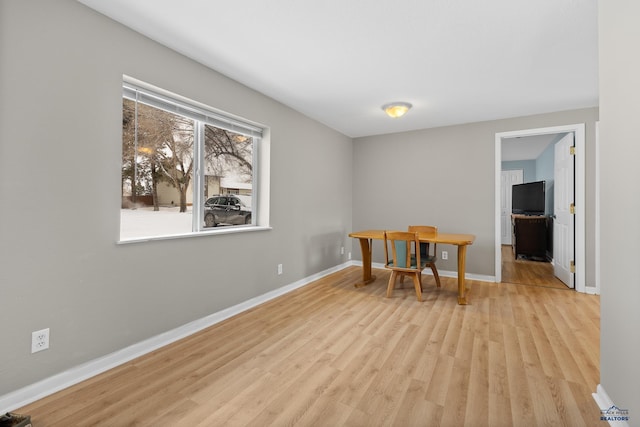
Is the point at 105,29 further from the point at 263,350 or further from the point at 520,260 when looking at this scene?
the point at 520,260

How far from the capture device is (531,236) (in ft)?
18.8

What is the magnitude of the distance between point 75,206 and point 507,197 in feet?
28.6

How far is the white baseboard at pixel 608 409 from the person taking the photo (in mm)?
1339

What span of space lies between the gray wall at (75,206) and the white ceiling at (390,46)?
10.6 inches

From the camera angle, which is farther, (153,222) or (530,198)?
(530,198)

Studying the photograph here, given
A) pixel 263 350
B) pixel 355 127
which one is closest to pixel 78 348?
pixel 263 350

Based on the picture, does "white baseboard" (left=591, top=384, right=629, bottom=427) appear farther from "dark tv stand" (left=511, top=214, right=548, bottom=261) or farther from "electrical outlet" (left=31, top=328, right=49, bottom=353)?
"dark tv stand" (left=511, top=214, right=548, bottom=261)

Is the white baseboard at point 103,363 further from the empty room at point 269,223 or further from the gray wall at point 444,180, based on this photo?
the gray wall at point 444,180

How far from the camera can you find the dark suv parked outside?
2.87 meters

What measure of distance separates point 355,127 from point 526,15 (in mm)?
2828

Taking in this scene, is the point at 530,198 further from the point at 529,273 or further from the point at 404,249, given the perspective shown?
the point at 404,249

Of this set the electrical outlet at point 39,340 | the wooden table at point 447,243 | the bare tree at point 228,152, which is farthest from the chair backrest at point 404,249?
the electrical outlet at point 39,340

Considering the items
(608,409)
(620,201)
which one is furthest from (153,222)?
(608,409)

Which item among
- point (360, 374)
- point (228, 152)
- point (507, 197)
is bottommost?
point (360, 374)
